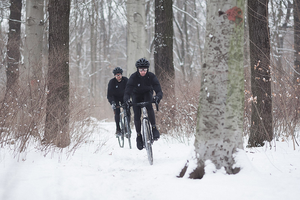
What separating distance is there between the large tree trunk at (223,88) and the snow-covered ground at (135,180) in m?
0.15

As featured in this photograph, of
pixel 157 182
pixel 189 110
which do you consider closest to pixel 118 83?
pixel 189 110

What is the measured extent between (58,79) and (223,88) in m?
3.83

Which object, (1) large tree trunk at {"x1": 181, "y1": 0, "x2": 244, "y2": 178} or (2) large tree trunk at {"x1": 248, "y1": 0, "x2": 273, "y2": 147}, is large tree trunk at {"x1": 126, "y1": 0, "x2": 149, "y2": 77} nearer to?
(2) large tree trunk at {"x1": 248, "y1": 0, "x2": 273, "y2": 147}

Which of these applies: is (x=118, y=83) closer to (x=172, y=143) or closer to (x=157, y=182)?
(x=172, y=143)

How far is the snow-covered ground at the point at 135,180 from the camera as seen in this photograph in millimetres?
3314

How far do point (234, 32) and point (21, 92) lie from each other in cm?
415

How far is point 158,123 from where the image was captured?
962 cm

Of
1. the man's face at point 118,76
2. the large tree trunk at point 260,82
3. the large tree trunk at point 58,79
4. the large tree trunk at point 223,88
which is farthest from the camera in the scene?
the man's face at point 118,76

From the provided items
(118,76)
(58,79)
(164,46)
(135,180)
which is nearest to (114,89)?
(118,76)

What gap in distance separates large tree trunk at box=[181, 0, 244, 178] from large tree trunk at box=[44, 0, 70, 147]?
323 centimetres

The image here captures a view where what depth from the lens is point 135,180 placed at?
4387 mm

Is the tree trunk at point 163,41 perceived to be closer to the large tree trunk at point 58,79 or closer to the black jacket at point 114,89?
the black jacket at point 114,89

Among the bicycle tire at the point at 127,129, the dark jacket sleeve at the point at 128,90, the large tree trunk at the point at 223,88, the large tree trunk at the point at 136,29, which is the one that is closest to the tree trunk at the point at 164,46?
the large tree trunk at the point at 136,29

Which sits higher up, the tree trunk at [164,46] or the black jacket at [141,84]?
the tree trunk at [164,46]
